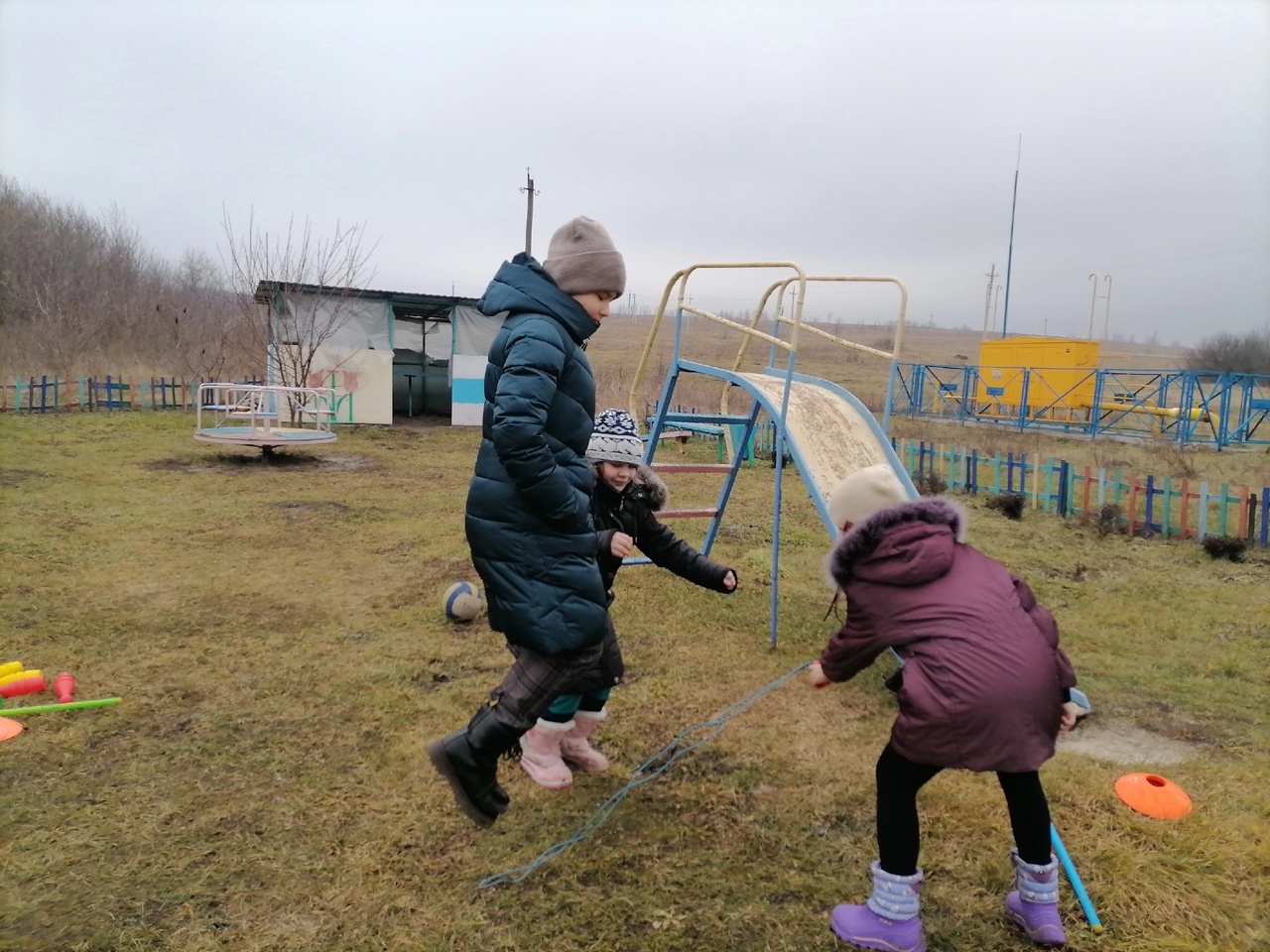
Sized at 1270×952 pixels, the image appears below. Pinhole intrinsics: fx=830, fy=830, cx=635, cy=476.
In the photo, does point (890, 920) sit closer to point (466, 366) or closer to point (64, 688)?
point (64, 688)

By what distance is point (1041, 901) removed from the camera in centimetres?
210

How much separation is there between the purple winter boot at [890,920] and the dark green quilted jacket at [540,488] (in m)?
0.97

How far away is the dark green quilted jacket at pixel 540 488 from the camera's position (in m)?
2.16

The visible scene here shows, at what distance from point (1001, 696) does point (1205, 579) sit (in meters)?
5.56

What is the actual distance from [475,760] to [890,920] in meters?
1.13

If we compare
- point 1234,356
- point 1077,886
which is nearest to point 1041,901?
point 1077,886

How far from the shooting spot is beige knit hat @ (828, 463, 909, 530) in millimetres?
2111

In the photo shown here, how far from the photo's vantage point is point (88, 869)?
7.73 ft

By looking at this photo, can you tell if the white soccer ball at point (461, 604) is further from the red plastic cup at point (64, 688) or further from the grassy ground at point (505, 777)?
the red plastic cup at point (64, 688)

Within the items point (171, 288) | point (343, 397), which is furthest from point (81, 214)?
point (343, 397)

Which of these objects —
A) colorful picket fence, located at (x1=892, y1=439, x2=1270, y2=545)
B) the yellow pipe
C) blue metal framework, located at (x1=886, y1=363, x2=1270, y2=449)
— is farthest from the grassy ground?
the yellow pipe

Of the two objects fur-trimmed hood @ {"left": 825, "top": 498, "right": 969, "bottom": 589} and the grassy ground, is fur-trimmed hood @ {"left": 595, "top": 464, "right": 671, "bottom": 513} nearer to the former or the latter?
the grassy ground

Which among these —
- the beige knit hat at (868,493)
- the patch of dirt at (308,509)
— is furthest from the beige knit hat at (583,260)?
the patch of dirt at (308,509)

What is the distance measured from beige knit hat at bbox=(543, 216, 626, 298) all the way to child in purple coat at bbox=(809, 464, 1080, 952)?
3.03 feet
